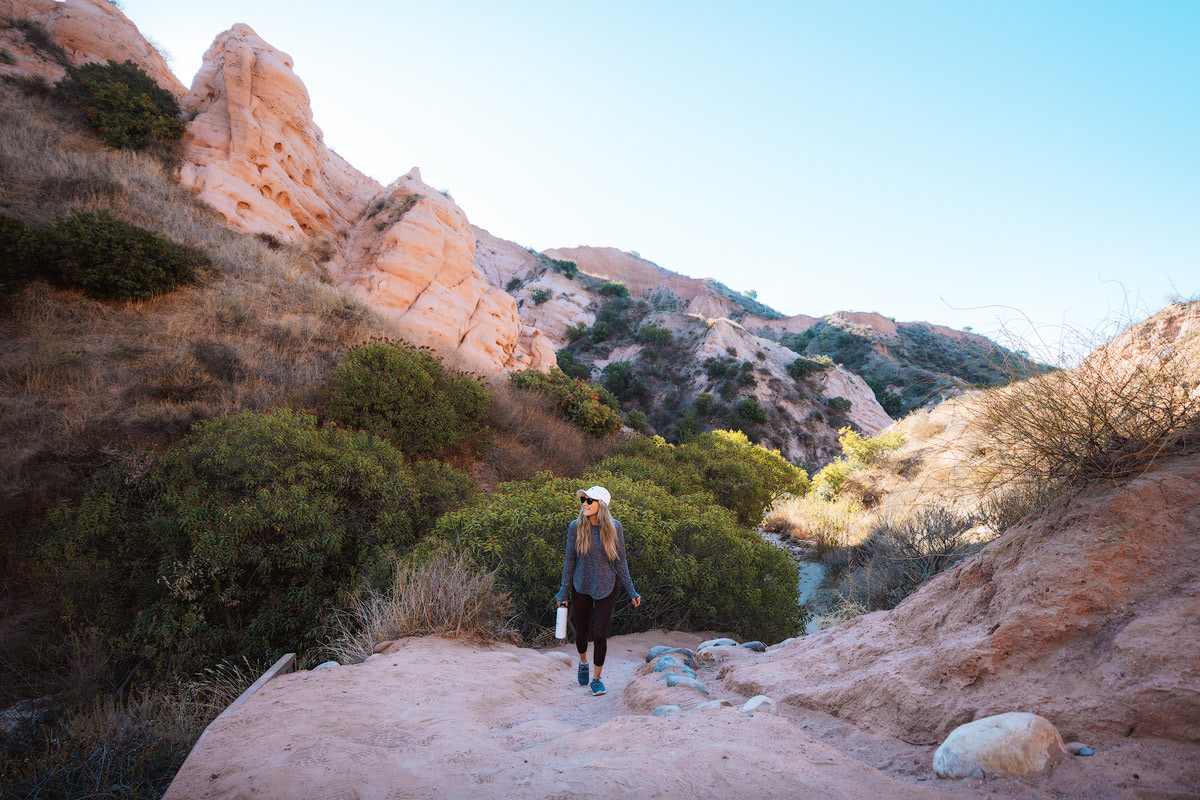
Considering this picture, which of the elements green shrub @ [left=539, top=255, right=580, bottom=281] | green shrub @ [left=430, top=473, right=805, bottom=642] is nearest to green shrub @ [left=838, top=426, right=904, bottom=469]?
green shrub @ [left=430, top=473, right=805, bottom=642]

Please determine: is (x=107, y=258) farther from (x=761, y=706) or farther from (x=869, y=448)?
(x=869, y=448)

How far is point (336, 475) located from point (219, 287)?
7.87 metres

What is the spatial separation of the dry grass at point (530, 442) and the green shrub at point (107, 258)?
700cm

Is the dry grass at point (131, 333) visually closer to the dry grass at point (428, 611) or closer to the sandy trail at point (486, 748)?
the dry grass at point (428, 611)

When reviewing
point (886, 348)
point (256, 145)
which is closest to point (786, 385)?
point (886, 348)

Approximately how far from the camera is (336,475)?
→ 20.4 feet

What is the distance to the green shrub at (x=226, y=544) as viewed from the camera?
4.88m

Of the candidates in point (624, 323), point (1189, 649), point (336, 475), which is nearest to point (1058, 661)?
point (1189, 649)

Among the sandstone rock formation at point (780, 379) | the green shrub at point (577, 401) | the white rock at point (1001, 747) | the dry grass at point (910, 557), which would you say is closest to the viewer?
the white rock at point (1001, 747)

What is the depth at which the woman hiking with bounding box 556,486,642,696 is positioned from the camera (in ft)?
13.5

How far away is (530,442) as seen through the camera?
39.1ft

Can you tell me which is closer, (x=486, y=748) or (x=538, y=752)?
(x=538, y=752)

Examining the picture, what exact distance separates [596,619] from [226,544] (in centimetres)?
393

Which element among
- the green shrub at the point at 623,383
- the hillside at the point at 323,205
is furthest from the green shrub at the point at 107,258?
the green shrub at the point at 623,383
